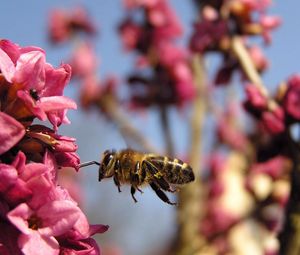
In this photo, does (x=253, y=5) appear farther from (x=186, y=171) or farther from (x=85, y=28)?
(x=85, y=28)

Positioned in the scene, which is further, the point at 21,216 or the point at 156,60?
the point at 156,60

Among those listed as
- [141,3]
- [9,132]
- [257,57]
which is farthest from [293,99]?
[141,3]

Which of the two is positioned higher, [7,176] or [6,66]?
[6,66]

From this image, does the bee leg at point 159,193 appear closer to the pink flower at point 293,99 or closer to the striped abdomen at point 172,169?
the striped abdomen at point 172,169

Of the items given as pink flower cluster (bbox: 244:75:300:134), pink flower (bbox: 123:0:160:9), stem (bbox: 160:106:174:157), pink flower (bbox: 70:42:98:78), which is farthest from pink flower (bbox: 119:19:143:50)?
pink flower cluster (bbox: 244:75:300:134)

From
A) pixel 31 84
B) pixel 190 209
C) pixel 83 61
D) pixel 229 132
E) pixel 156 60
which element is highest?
pixel 31 84

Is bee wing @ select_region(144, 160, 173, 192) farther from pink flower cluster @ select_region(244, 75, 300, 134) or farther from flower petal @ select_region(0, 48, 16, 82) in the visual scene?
pink flower cluster @ select_region(244, 75, 300, 134)

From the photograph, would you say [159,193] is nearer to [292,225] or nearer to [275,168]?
[292,225]
